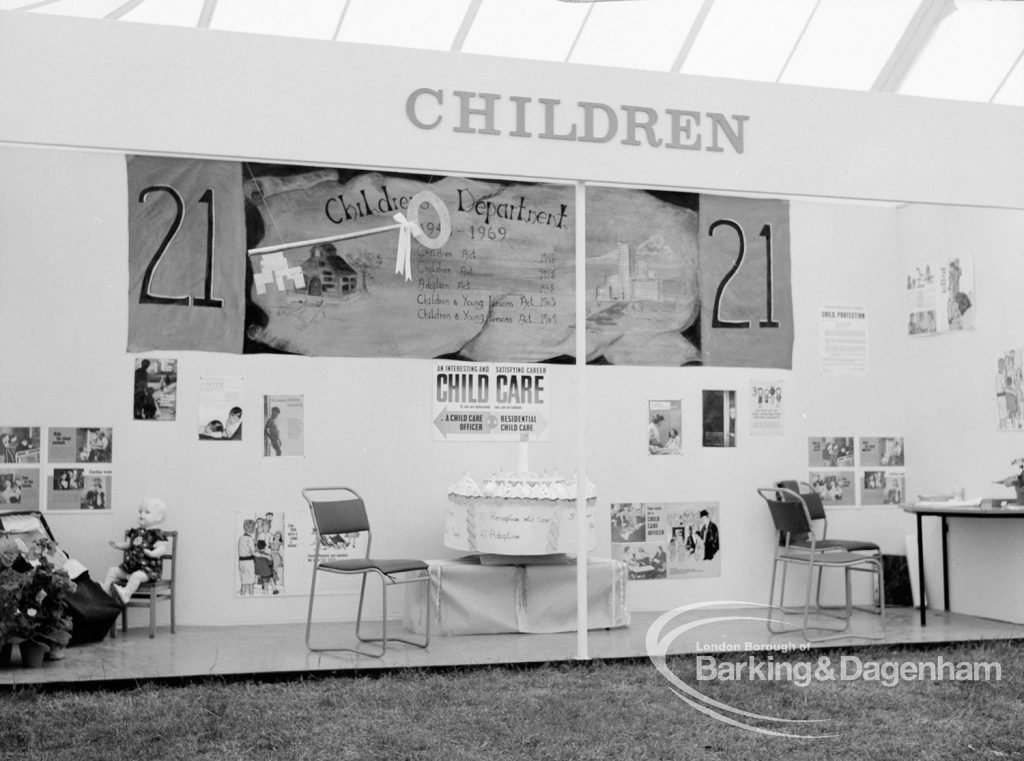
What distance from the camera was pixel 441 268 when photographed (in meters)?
7.49

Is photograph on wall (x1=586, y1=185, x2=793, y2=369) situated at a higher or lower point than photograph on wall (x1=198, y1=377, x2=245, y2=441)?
higher

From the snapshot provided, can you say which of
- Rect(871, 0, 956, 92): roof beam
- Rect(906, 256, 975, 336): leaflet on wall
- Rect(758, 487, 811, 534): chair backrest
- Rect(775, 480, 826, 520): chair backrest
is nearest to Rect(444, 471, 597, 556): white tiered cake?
Rect(758, 487, 811, 534): chair backrest

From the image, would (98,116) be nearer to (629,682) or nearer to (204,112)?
(204,112)

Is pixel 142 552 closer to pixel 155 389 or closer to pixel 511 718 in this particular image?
pixel 155 389

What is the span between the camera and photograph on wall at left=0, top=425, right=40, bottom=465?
22.4 feet

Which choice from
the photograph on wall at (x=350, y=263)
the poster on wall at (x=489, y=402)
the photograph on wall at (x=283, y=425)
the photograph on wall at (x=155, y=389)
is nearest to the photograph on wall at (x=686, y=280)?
the photograph on wall at (x=350, y=263)

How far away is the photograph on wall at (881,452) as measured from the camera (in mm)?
8156

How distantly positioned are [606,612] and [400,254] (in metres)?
2.37

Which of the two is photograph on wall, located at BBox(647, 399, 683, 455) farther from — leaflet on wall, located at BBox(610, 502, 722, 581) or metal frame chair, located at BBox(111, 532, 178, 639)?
metal frame chair, located at BBox(111, 532, 178, 639)

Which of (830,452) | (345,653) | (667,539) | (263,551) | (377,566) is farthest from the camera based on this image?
(830,452)

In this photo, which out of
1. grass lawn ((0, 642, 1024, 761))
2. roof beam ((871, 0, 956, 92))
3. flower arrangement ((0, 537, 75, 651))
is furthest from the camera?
roof beam ((871, 0, 956, 92))

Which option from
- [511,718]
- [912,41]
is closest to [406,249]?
[511,718]

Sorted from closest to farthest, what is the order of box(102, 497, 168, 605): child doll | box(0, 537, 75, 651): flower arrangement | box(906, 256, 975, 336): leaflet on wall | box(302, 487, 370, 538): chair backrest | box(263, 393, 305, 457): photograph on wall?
box(0, 537, 75, 651): flower arrangement
box(302, 487, 370, 538): chair backrest
box(102, 497, 168, 605): child doll
box(263, 393, 305, 457): photograph on wall
box(906, 256, 975, 336): leaflet on wall

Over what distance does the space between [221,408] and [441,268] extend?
5.20ft
